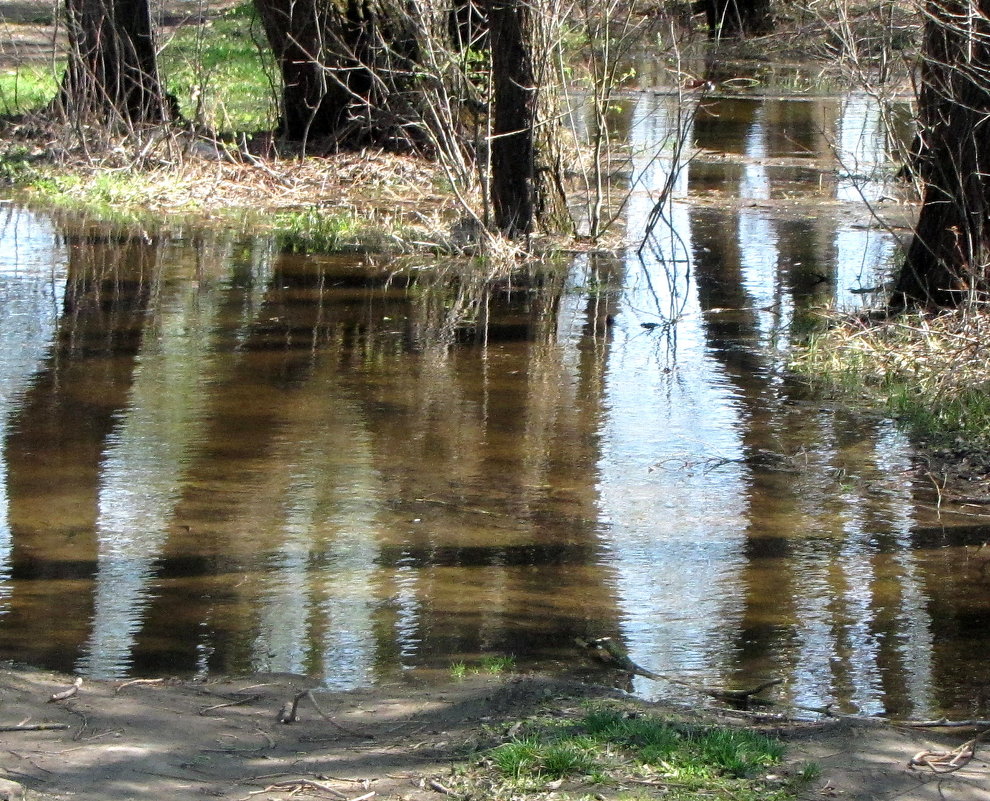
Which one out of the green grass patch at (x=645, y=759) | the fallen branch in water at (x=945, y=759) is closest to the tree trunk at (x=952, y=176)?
the fallen branch in water at (x=945, y=759)

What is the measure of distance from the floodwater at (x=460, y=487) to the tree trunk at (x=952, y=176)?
0.90 m

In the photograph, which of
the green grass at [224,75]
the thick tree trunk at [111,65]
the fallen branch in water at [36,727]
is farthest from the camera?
the green grass at [224,75]

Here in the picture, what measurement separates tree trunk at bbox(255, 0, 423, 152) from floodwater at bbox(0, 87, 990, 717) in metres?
5.52

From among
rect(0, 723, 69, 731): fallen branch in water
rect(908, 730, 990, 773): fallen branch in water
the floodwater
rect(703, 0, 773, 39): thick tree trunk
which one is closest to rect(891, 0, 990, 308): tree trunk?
the floodwater

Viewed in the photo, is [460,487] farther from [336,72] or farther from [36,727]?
[336,72]

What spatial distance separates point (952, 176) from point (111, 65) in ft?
35.9

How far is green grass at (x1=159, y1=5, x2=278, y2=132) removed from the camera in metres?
18.0

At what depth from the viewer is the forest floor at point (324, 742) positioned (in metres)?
4.03

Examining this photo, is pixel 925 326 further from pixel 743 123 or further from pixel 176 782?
pixel 743 123

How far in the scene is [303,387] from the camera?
8.73 metres

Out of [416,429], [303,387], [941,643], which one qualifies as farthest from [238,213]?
[941,643]

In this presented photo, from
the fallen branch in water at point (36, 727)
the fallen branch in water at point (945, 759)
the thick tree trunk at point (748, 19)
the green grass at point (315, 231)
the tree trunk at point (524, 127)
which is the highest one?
the thick tree trunk at point (748, 19)

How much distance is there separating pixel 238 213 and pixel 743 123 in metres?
9.15

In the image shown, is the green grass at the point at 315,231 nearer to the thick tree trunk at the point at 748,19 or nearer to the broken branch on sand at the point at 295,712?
the broken branch on sand at the point at 295,712
